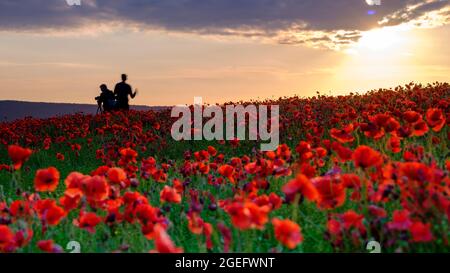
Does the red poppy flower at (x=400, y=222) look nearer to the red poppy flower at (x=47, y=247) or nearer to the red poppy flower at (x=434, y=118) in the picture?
the red poppy flower at (x=434, y=118)

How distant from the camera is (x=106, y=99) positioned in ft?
74.3

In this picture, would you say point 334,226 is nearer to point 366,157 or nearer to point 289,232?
point 366,157

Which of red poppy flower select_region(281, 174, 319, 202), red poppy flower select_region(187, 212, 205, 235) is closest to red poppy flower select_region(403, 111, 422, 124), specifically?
red poppy flower select_region(281, 174, 319, 202)

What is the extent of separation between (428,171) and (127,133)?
12.7 meters

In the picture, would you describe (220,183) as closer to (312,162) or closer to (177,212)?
(177,212)

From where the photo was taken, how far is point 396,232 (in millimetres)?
3230

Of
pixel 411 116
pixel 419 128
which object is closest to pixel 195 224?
pixel 411 116

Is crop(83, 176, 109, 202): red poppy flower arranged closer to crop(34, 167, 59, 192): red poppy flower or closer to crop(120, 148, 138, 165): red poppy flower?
crop(34, 167, 59, 192): red poppy flower

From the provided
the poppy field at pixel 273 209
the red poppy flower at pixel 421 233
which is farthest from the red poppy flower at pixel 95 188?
the red poppy flower at pixel 421 233

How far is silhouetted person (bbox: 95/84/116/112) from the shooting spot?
74.2ft

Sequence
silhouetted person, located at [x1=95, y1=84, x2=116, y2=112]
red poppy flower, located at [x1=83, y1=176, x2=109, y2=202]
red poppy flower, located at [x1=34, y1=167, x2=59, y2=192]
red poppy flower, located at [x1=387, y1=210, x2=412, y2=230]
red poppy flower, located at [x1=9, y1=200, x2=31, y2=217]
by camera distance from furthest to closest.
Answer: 1. silhouetted person, located at [x1=95, y1=84, x2=116, y2=112]
2. red poppy flower, located at [x1=9, y1=200, x2=31, y2=217]
3. red poppy flower, located at [x1=34, y1=167, x2=59, y2=192]
4. red poppy flower, located at [x1=83, y1=176, x2=109, y2=202]
5. red poppy flower, located at [x1=387, y1=210, x2=412, y2=230]

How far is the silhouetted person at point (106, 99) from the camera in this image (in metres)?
22.6
